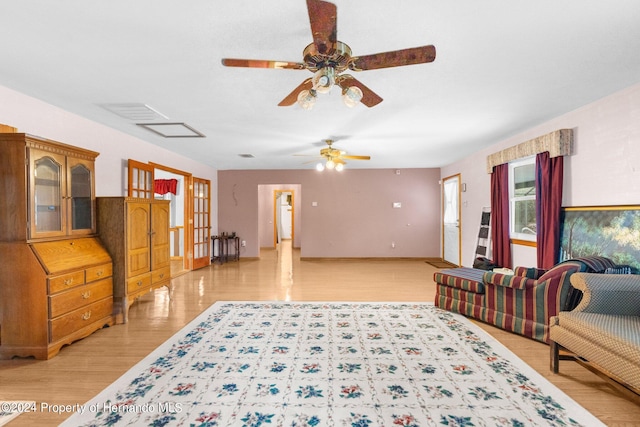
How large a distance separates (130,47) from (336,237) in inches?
253

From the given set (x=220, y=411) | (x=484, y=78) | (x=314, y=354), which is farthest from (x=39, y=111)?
(x=484, y=78)

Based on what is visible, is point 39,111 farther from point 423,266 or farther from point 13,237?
point 423,266

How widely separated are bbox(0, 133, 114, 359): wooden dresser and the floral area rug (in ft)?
3.15

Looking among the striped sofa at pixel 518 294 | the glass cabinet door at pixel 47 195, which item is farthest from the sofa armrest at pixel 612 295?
the glass cabinet door at pixel 47 195

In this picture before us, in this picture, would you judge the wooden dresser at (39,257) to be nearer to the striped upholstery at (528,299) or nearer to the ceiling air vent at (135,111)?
the ceiling air vent at (135,111)

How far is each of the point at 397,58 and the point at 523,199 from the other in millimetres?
4108

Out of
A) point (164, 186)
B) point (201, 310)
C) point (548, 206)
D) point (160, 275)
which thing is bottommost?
point (201, 310)

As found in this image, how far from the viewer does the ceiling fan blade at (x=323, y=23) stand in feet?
4.52

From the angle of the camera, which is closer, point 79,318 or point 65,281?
point 65,281

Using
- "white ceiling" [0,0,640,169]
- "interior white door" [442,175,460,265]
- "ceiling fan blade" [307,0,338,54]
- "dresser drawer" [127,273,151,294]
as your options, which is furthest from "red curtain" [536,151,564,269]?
"dresser drawer" [127,273,151,294]

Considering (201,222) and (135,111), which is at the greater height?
(135,111)

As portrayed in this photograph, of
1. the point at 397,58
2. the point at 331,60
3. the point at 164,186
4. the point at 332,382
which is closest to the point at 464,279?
the point at 332,382

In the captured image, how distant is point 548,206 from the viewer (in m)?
3.80

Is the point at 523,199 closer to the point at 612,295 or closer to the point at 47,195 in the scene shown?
the point at 612,295
